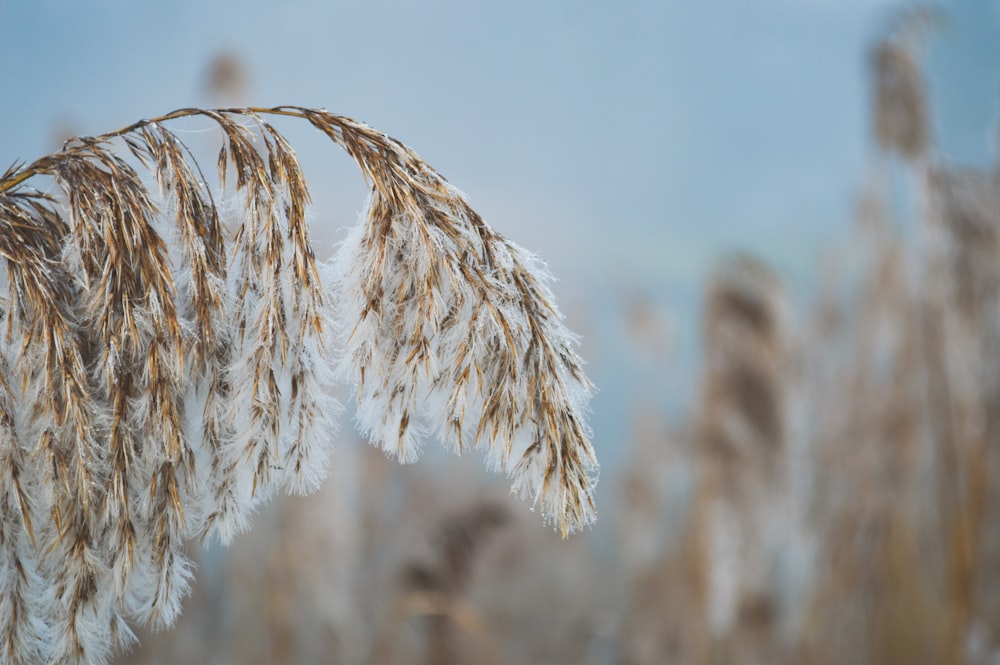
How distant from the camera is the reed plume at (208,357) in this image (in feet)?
2.55

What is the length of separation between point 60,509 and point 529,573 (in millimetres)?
5712

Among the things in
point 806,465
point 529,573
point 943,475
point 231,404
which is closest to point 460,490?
point 529,573

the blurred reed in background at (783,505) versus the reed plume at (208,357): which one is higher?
the blurred reed in background at (783,505)

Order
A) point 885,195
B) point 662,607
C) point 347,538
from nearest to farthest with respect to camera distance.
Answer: point 885,195
point 347,538
point 662,607

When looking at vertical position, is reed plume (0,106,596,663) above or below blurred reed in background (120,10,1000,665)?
below

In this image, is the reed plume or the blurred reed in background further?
the blurred reed in background

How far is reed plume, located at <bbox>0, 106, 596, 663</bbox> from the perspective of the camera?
78cm

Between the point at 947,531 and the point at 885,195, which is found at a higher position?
the point at 885,195

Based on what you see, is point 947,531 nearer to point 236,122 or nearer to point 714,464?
point 714,464

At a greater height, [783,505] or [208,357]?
[783,505]

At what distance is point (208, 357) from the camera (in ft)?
2.70

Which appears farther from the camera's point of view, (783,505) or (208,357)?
(783,505)

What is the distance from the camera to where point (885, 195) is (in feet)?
8.74

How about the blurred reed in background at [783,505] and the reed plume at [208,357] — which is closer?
the reed plume at [208,357]
